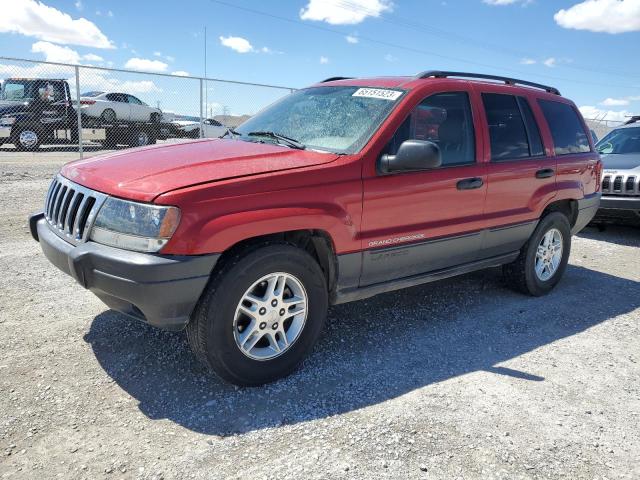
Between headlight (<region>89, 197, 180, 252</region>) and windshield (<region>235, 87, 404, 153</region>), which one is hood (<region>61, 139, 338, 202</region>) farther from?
windshield (<region>235, 87, 404, 153</region>)

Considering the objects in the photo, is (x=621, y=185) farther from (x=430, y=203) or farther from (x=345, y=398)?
(x=345, y=398)

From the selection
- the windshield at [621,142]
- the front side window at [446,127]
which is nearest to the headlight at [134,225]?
the front side window at [446,127]

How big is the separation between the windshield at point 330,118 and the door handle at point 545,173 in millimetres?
1724

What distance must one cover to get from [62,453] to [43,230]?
59.3 inches

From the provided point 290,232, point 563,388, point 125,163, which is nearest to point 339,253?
point 290,232

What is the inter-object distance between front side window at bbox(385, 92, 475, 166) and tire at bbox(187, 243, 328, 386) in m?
1.13

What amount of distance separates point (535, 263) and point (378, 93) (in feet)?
7.82

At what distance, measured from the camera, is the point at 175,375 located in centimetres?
322

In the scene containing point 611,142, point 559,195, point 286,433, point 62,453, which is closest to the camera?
point 62,453

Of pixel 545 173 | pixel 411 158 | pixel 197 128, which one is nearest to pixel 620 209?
pixel 545 173

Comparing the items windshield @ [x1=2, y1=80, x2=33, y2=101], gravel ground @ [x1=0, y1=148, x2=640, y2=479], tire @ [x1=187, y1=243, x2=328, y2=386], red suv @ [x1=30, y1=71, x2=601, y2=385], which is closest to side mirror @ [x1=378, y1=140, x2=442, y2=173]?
red suv @ [x1=30, y1=71, x2=601, y2=385]

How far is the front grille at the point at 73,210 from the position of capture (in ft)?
9.57

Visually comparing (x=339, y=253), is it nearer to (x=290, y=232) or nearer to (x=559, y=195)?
(x=290, y=232)

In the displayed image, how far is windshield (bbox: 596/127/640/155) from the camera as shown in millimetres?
8836
